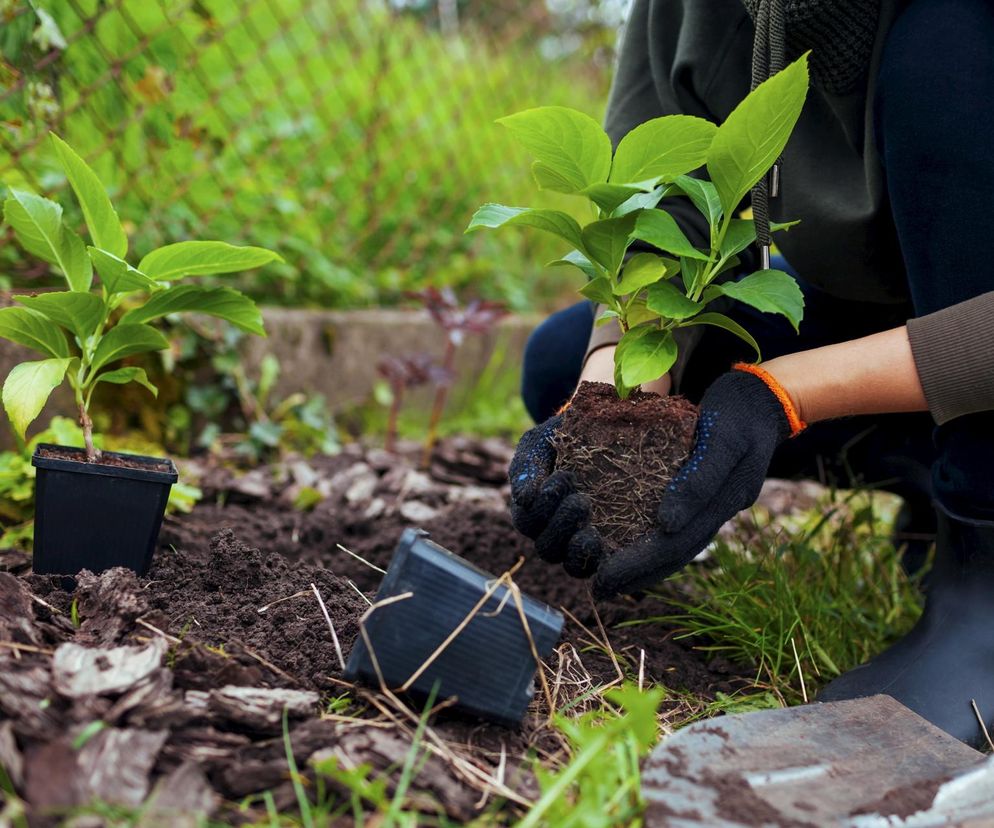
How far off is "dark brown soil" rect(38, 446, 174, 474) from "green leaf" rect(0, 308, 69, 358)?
0.14 meters

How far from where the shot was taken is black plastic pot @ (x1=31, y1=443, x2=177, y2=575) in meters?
1.19

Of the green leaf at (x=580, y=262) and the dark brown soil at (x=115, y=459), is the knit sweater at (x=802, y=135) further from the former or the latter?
the dark brown soil at (x=115, y=459)

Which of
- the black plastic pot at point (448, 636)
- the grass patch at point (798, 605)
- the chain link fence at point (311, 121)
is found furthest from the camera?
the chain link fence at point (311, 121)

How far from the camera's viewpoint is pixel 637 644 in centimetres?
138

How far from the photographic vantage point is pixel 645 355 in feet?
3.75

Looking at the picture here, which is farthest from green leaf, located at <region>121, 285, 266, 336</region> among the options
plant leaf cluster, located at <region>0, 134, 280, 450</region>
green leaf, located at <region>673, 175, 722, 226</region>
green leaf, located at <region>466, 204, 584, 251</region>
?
green leaf, located at <region>673, 175, 722, 226</region>

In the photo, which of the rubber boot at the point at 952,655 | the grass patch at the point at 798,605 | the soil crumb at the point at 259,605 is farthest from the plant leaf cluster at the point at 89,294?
the rubber boot at the point at 952,655

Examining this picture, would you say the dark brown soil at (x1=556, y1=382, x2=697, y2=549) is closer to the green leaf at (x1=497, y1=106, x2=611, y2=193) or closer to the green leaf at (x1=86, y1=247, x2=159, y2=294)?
the green leaf at (x1=497, y1=106, x2=611, y2=193)

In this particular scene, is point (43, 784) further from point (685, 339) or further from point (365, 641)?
point (685, 339)

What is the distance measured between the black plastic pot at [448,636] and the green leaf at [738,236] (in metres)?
0.55

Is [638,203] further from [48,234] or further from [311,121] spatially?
[311,121]

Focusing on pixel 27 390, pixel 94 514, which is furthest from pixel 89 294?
pixel 94 514

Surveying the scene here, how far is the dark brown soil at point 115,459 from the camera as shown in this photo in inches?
49.4

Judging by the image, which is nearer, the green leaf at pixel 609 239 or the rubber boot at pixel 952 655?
the green leaf at pixel 609 239
